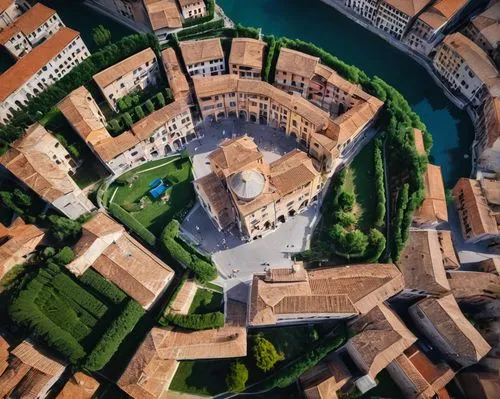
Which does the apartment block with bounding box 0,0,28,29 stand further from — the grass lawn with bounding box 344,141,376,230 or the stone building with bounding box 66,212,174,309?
the grass lawn with bounding box 344,141,376,230

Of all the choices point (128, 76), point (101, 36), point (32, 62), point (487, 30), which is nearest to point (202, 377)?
point (128, 76)

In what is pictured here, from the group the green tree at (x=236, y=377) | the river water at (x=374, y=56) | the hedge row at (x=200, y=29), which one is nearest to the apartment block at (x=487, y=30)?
the river water at (x=374, y=56)

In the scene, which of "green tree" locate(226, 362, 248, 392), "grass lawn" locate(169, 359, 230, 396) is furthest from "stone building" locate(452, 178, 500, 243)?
"grass lawn" locate(169, 359, 230, 396)

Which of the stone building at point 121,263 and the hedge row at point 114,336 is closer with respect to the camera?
the hedge row at point 114,336

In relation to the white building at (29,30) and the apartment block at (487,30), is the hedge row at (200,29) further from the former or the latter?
the apartment block at (487,30)

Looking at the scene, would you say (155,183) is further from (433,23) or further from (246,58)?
(433,23)

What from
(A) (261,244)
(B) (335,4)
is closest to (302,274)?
(A) (261,244)
